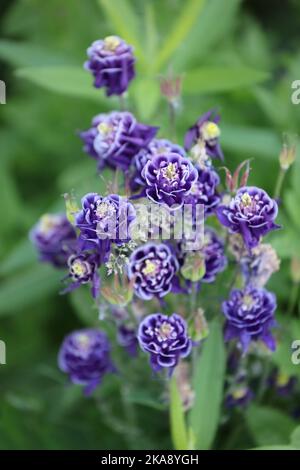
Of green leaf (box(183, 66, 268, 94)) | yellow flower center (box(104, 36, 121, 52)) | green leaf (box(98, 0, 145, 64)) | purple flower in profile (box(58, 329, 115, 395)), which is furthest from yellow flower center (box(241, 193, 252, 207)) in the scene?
green leaf (box(98, 0, 145, 64))

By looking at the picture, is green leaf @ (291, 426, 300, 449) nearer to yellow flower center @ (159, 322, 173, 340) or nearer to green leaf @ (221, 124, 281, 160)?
yellow flower center @ (159, 322, 173, 340)

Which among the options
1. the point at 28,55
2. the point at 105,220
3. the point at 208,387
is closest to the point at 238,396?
the point at 208,387

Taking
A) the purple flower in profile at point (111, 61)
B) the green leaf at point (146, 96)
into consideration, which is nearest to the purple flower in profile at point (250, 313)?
the purple flower in profile at point (111, 61)

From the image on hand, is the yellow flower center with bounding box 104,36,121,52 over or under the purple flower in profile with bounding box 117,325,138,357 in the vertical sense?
over

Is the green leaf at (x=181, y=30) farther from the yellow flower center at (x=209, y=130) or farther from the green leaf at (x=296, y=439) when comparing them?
the green leaf at (x=296, y=439)

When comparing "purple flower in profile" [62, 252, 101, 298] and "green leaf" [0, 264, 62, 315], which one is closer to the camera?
"purple flower in profile" [62, 252, 101, 298]

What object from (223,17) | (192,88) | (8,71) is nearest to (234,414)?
(192,88)
